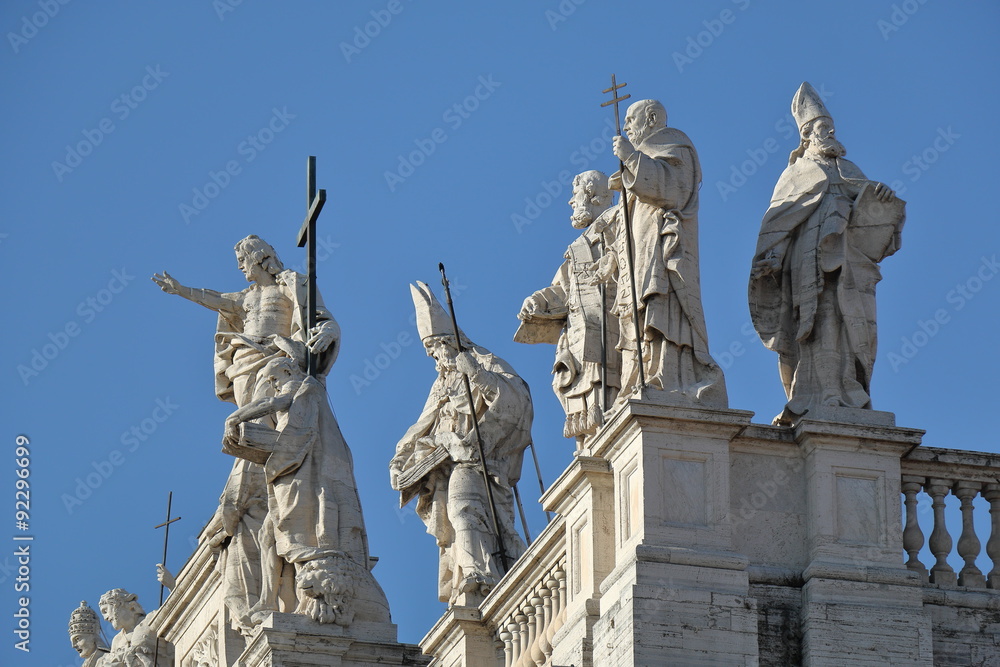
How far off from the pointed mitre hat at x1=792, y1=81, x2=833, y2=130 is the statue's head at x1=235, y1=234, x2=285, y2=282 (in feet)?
27.3

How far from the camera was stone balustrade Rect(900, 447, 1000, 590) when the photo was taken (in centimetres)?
1706

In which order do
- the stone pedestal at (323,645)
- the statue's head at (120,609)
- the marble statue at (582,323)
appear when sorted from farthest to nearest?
the statue's head at (120,609) → the stone pedestal at (323,645) → the marble statue at (582,323)

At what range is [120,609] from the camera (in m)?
27.2

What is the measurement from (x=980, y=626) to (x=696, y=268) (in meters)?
3.01

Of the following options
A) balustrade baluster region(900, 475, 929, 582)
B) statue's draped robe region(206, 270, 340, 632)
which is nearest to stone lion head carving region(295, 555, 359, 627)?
statue's draped robe region(206, 270, 340, 632)

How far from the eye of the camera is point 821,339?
1745 centimetres

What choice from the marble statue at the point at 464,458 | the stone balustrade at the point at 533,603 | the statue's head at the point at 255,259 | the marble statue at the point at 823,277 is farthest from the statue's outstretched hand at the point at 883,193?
the statue's head at the point at 255,259

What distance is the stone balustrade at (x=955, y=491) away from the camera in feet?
56.0

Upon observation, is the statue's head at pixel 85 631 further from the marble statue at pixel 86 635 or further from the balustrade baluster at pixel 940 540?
the balustrade baluster at pixel 940 540

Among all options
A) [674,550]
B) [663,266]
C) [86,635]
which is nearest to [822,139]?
[663,266]

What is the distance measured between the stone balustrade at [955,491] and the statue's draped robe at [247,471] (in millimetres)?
7739

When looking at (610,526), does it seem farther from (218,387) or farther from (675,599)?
(218,387)

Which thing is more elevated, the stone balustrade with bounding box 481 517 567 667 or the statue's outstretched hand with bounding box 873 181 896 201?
the statue's outstretched hand with bounding box 873 181 896 201

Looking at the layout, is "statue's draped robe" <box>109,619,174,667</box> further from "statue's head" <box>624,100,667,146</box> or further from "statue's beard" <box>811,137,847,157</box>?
"statue's beard" <box>811,137,847,157</box>
